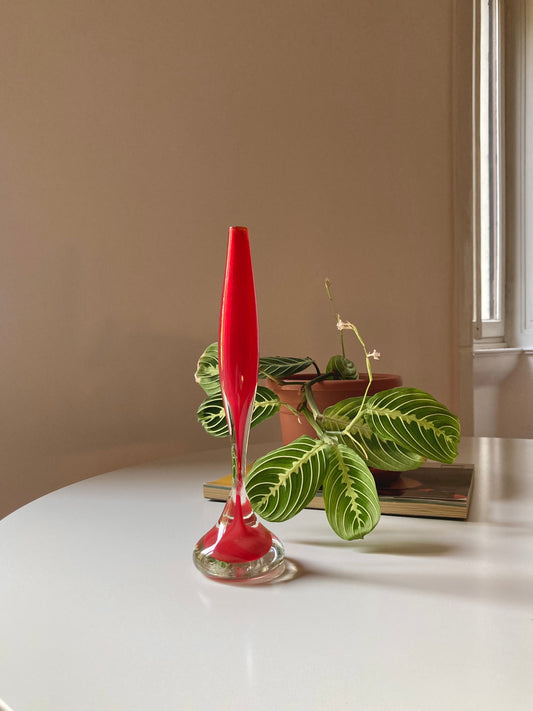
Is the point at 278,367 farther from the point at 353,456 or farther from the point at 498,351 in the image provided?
the point at 498,351

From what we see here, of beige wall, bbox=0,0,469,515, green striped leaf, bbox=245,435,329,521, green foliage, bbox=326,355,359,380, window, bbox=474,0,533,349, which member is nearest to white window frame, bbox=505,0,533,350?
window, bbox=474,0,533,349

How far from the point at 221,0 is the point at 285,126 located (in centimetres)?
31

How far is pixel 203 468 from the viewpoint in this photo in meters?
1.04

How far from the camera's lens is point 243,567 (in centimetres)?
54

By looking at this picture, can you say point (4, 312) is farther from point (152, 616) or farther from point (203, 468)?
point (152, 616)

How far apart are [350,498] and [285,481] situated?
59mm

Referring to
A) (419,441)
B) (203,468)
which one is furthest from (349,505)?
(203,468)

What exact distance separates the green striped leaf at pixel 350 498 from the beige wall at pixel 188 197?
2.95 ft

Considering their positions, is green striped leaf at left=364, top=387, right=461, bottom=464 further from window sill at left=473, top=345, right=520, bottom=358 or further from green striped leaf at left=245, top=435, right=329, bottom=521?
window sill at left=473, top=345, right=520, bottom=358

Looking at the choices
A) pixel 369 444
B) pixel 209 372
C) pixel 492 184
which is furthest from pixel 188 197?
pixel 492 184

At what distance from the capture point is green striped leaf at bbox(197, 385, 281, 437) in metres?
0.73

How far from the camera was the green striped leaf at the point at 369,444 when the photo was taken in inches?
25.4

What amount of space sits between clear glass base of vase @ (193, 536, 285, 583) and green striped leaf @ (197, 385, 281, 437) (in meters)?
0.19

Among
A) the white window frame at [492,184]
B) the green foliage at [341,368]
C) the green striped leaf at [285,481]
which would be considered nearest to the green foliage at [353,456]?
the green striped leaf at [285,481]
